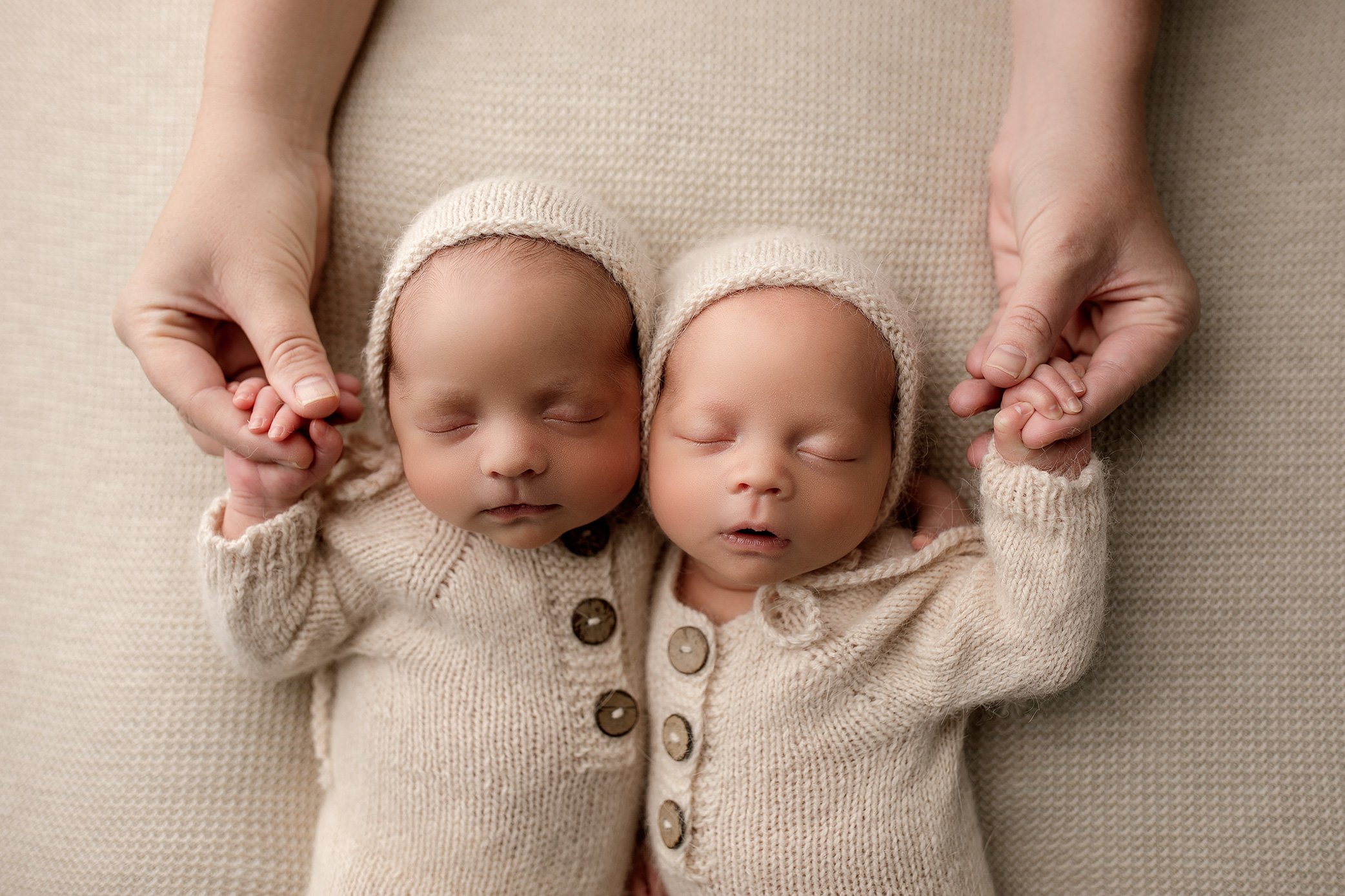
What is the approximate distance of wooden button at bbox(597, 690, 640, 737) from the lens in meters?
1.58

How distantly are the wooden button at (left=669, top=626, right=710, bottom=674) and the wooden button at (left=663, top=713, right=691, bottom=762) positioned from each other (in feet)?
0.25

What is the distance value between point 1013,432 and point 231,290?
3.80 ft

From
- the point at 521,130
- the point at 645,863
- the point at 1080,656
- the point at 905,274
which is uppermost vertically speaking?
the point at 521,130

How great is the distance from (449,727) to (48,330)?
989 millimetres

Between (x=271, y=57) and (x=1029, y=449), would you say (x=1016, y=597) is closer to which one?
(x=1029, y=449)

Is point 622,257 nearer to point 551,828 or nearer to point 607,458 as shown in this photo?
point 607,458

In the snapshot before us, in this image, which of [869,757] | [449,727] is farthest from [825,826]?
[449,727]

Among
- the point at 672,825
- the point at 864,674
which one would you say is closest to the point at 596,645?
the point at 672,825

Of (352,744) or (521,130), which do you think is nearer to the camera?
(352,744)

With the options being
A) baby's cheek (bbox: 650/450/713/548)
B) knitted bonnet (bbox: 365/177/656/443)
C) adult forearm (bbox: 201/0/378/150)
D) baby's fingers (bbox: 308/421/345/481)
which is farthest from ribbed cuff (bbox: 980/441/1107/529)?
adult forearm (bbox: 201/0/378/150)

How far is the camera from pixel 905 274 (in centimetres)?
170

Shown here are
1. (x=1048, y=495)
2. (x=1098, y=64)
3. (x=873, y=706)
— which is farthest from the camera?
(x=1098, y=64)

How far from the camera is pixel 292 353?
1.46 metres

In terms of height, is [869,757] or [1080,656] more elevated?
[1080,656]
